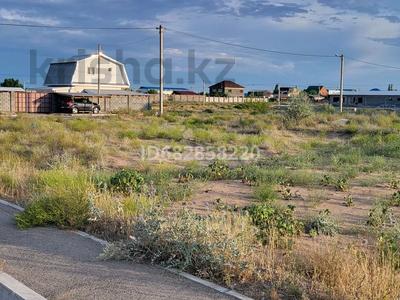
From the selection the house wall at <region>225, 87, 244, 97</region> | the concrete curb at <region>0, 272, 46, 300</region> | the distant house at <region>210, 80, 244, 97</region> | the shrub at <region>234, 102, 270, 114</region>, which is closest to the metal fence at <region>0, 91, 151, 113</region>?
the shrub at <region>234, 102, 270, 114</region>

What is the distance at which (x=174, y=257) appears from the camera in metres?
5.09

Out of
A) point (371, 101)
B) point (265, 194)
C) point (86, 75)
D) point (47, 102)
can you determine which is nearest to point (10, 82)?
point (86, 75)

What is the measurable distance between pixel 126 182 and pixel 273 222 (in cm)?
348

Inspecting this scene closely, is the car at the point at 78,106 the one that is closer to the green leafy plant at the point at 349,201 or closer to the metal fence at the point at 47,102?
the metal fence at the point at 47,102

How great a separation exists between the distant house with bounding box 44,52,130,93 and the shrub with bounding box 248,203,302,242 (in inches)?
3035

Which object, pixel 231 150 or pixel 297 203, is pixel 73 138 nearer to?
pixel 231 150

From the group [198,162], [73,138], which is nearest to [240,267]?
[198,162]

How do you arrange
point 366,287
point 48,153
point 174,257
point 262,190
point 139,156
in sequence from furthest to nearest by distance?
1. point 139,156
2. point 48,153
3. point 262,190
4. point 174,257
5. point 366,287

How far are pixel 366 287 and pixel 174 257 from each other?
6.29ft

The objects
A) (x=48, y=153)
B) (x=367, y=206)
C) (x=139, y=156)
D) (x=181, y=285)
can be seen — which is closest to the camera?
(x=181, y=285)

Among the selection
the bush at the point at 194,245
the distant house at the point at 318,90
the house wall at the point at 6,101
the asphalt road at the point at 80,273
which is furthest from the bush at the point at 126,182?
the distant house at the point at 318,90

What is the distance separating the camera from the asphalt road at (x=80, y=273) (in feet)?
14.3

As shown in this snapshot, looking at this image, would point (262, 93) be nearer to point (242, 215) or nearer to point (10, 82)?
point (10, 82)

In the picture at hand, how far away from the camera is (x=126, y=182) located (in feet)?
29.7
